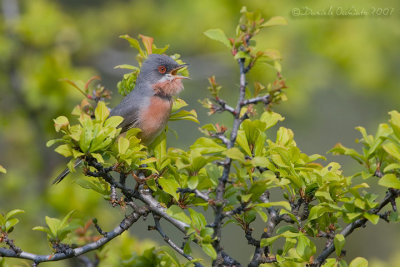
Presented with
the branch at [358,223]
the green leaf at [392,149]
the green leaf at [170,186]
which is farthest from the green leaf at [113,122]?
the green leaf at [392,149]

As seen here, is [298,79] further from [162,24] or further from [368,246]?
[368,246]

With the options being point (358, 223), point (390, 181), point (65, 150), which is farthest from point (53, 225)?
point (390, 181)

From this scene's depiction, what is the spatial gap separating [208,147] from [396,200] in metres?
1.22

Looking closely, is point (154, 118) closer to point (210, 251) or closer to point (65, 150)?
point (65, 150)

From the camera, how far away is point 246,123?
3.00m

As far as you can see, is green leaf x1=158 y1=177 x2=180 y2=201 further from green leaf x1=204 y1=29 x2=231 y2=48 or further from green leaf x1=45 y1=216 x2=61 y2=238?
green leaf x1=204 y1=29 x2=231 y2=48

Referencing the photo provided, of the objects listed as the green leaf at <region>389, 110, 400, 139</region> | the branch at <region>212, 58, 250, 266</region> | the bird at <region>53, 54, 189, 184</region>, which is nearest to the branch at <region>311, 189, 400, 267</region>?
the green leaf at <region>389, 110, 400, 139</region>

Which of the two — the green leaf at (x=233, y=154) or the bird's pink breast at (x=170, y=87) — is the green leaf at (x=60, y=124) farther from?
the bird's pink breast at (x=170, y=87)

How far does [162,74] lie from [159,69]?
130 mm

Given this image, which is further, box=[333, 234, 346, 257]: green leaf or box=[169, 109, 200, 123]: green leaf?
box=[169, 109, 200, 123]: green leaf

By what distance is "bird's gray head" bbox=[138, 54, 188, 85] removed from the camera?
4250mm

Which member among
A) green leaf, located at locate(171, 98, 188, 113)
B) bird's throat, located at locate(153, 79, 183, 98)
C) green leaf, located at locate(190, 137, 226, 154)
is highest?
bird's throat, located at locate(153, 79, 183, 98)

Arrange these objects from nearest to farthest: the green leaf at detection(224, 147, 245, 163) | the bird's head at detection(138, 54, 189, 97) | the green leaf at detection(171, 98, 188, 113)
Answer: the green leaf at detection(224, 147, 245, 163), the green leaf at detection(171, 98, 188, 113), the bird's head at detection(138, 54, 189, 97)

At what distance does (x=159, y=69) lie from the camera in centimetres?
452
